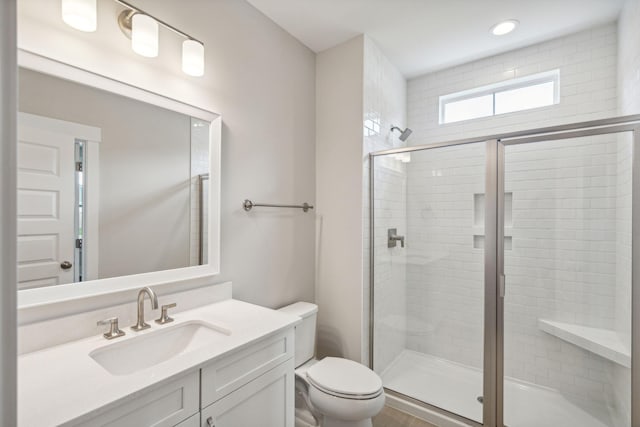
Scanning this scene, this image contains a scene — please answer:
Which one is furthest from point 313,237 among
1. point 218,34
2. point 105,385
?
point 105,385

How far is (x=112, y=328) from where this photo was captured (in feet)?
3.73

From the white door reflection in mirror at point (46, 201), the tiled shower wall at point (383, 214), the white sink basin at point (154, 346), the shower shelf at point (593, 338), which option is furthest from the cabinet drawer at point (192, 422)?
the shower shelf at point (593, 338)

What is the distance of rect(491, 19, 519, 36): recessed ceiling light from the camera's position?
79.4 inches

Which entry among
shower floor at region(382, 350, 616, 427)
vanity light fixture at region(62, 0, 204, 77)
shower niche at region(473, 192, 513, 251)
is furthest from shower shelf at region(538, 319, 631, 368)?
vanity light fixture at region(62, 0, 204, 77)

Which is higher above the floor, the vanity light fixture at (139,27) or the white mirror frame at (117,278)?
the vanity light fixture at (139,27)

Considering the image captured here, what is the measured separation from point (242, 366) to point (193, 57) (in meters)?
1.42

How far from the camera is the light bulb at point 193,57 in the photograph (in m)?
1.42

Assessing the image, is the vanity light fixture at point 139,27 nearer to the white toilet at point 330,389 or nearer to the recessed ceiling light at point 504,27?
the white toilet at point 330,389

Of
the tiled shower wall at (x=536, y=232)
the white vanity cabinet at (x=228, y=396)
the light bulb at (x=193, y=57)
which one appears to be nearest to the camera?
the white vanity cabinet at (x=228, y=396)

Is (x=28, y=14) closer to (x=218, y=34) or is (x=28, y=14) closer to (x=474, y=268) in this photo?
(x=218, y=34)

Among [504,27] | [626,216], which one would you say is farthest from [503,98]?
[626,216]

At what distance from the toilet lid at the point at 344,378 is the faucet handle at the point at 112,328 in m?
1.00

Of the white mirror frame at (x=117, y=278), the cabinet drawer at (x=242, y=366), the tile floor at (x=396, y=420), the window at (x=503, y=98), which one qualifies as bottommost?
the tile floor at (x=396, y=420)

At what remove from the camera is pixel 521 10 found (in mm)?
1898
